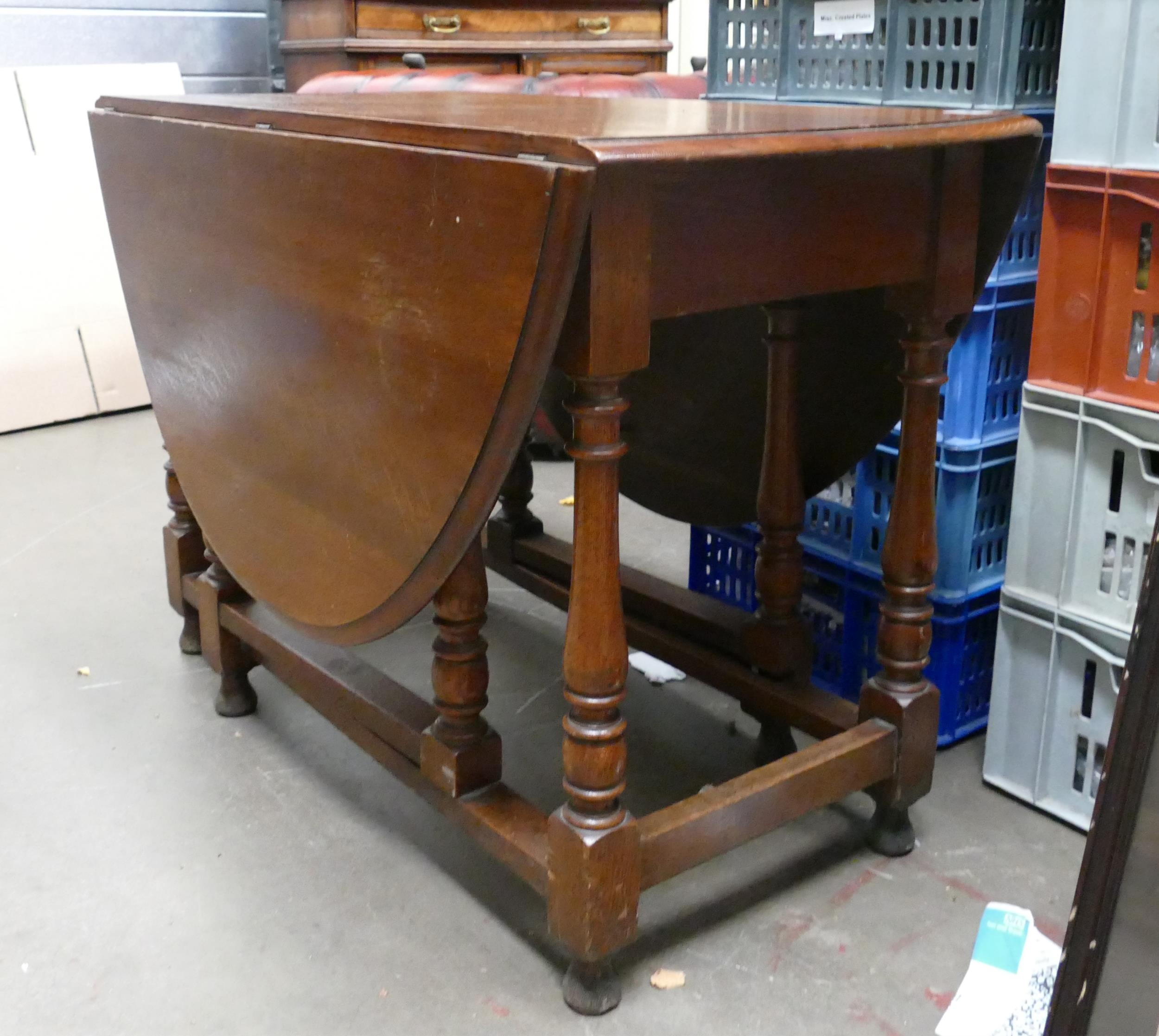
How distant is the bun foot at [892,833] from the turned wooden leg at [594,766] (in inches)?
16.2

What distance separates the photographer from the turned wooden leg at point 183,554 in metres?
1.98

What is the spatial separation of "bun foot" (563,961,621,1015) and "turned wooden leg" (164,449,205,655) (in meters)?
1.01

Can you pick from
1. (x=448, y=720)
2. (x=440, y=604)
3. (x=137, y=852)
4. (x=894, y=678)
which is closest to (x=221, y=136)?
(x=440, y=604)

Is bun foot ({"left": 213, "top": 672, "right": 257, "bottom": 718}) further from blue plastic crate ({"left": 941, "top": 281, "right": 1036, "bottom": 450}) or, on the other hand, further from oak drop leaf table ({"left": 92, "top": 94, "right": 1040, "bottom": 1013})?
blue plastic crate ({"left": 941, "top": 281, "right": 1036, "bottom": 450})

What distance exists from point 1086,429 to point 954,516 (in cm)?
24

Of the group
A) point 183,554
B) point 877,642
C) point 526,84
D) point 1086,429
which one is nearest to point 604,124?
point 1086,429

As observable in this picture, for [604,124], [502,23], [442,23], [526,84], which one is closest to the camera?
[604,124]

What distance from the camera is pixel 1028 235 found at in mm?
1546

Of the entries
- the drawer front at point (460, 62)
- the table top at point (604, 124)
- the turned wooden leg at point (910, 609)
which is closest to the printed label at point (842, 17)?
the table top at point (604, 124)

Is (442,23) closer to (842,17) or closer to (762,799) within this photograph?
(842,17)

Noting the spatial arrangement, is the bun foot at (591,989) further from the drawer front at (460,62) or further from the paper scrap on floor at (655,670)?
the drawer front at (460,62)

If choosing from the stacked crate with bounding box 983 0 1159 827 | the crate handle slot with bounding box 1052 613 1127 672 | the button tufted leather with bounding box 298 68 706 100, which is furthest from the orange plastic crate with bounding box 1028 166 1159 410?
the button tufted leather with bounding box 298 68 706 100

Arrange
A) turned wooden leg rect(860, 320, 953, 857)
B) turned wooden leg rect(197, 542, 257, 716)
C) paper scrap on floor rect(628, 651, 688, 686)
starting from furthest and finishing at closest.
A: paper scrap on floor rect(628, 651, 688, 686)
turned wooden leg rect(197, 542, 257, 716)
turned wooden leg rect(860, 320, 953, 857)

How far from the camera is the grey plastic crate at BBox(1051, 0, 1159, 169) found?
127 cm
